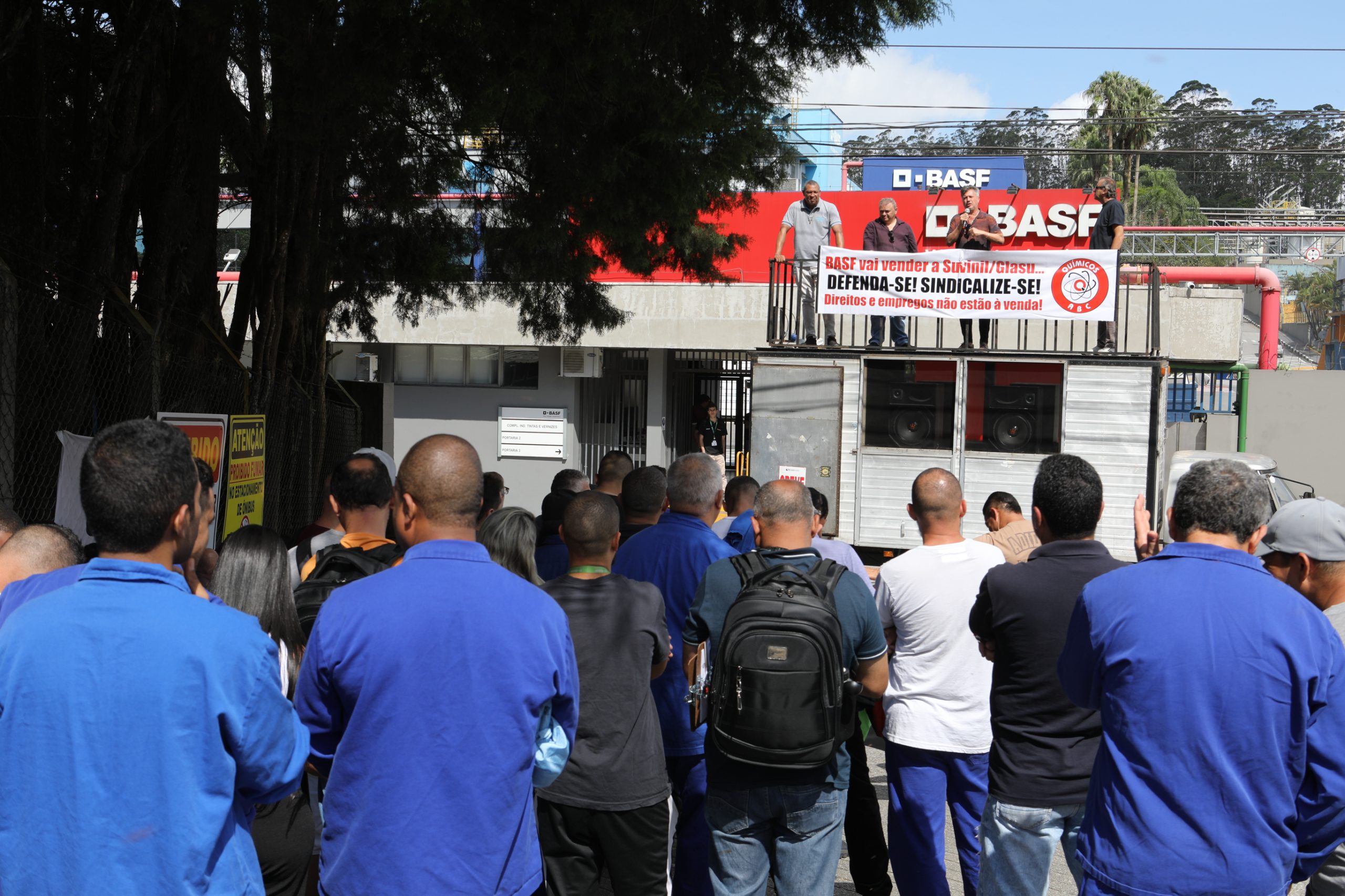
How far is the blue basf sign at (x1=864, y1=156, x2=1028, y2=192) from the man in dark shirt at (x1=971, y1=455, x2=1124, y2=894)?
2579 cm

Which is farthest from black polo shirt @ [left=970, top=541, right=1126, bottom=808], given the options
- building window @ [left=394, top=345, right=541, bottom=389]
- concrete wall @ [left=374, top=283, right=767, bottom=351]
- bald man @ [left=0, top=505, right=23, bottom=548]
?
building window @ [left=394, top=345, right=541, bottom=389]

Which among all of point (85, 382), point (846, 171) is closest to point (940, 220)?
point (85, 382)

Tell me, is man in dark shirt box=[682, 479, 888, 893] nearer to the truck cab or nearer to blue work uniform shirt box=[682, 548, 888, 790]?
blue work uniform shirt box=[682, 548, 888, 790]

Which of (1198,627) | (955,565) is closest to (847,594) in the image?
(955,565)

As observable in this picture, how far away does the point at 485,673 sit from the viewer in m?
2.72

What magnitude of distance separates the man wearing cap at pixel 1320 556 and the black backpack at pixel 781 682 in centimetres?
135

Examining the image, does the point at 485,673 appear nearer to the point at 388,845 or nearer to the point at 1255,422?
the point at 388,845

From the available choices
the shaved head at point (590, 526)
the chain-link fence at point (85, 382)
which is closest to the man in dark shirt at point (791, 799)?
the shaved head at point (590, 526)

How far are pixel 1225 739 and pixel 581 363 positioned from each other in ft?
62.6

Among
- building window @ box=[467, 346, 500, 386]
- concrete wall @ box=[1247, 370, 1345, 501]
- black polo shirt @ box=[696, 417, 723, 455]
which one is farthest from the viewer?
building window @ box=[467, 346, 500, 386]

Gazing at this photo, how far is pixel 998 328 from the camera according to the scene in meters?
15.3

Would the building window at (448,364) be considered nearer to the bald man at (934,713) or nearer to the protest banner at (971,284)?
the protest banner at (971,284)

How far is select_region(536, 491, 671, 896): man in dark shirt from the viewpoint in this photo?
3.71 m

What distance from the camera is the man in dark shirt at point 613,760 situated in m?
3.71
